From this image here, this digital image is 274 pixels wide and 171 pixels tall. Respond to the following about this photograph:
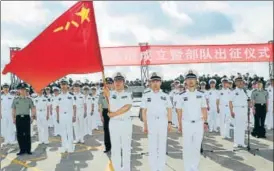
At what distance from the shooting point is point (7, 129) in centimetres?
1421

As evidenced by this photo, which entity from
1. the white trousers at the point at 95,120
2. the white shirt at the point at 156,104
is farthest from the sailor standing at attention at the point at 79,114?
the white shirt at the point at 156,104

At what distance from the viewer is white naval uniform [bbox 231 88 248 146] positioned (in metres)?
11.1

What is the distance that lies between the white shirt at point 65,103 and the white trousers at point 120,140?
11.9ft

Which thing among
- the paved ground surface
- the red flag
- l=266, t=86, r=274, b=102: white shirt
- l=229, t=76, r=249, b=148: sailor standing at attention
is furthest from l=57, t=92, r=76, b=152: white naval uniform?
l=266, t=86, r=274, b=102: white shirt

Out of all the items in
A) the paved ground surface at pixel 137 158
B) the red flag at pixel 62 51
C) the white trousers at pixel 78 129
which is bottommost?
the paved ground surface at pixel 137 158

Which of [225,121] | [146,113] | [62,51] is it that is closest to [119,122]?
[146,113]

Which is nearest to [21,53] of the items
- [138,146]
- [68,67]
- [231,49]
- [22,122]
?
[68,67]

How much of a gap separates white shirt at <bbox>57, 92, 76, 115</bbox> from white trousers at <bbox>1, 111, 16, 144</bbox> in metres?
3.96

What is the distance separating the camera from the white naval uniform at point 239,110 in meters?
11.1

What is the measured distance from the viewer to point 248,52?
19172 mm

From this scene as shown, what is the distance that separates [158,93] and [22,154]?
5.29m

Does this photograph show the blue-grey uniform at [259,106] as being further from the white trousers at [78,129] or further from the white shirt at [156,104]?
the white shirt at [156,104]

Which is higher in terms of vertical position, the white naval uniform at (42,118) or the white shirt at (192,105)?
the white shirt at (192,105)

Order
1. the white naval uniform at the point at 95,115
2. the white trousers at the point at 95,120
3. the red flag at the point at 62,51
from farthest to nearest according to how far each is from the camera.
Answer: the white trousers at the point at 95,120
the white naval uniform at the point at 95,115
the red flag at the point at 62,51
